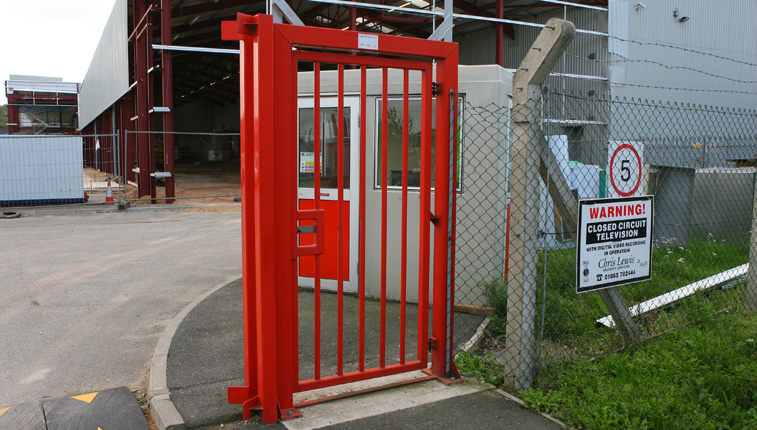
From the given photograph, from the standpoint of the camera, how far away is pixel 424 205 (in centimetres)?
427

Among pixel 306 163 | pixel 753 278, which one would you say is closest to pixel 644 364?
pixel 753 278

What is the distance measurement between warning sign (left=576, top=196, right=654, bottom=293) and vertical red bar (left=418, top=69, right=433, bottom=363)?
107 centimetres

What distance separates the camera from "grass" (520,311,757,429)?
3.62 meters

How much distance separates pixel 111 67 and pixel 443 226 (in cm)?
2470

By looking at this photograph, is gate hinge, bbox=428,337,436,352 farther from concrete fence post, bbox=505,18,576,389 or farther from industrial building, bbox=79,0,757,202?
industrial building, bbox=79,0,757,202

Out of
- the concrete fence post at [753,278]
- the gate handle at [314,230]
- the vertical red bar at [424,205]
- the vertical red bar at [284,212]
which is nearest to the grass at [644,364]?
the concrete fence post at [753,278]

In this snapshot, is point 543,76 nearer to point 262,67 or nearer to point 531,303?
point 531,303

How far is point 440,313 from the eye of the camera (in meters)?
4.41

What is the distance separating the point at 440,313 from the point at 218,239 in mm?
8212

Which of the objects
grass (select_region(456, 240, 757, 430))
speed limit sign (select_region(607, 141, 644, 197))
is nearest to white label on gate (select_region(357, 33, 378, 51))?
grass (select_region(456, 240, 757, 430))

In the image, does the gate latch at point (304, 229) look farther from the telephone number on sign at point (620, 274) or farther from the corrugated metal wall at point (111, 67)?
the corrugated metal wall at point (111, 67)

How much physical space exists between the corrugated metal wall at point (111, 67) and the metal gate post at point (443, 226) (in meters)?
18.7

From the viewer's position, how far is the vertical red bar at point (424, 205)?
13.8 ft

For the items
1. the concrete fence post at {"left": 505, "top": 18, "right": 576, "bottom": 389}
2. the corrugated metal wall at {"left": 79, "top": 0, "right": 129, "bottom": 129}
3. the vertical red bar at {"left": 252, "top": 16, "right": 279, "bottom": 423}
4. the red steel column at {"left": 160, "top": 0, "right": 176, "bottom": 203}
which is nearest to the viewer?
the vertical red bar at {"left": 252, "top": 16, "right": 279, "bottom": 423}
